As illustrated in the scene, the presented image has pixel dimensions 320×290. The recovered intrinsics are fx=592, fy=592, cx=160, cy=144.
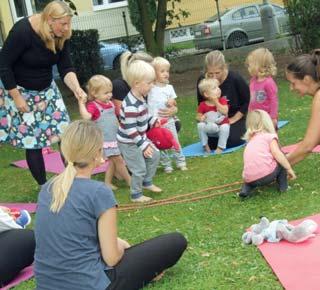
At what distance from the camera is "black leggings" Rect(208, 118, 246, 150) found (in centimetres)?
714

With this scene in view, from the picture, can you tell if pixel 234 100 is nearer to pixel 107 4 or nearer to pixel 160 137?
pixel 160 137

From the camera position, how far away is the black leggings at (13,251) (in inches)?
154

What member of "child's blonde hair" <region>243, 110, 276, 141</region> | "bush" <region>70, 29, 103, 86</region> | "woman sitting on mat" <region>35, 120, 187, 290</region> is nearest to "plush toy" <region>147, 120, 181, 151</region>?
"child's blonde hair" <region>243, 110, 276, 141</region>

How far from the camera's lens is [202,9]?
78.1 ft

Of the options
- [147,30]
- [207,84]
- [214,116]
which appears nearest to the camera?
[207,84]

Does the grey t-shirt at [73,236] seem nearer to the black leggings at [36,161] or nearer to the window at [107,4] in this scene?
the black leggings at [36,161]

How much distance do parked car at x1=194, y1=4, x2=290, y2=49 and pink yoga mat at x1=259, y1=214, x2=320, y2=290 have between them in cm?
1672

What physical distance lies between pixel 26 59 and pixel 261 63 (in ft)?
8.31

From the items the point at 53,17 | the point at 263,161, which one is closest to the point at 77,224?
the point at 263,161

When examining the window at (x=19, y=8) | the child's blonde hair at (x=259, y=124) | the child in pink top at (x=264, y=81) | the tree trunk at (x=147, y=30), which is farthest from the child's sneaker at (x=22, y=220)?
the window at (x=19, y=8)

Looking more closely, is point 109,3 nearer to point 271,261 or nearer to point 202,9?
point 202,9

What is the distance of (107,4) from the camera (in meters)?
25.6

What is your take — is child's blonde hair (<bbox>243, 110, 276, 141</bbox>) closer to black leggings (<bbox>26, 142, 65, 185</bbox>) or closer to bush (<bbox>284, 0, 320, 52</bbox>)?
black leggings (<bbox>26, 142, 65, 185</bbox>)

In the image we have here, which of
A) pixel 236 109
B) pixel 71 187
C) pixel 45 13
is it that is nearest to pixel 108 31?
pixel 236 109
